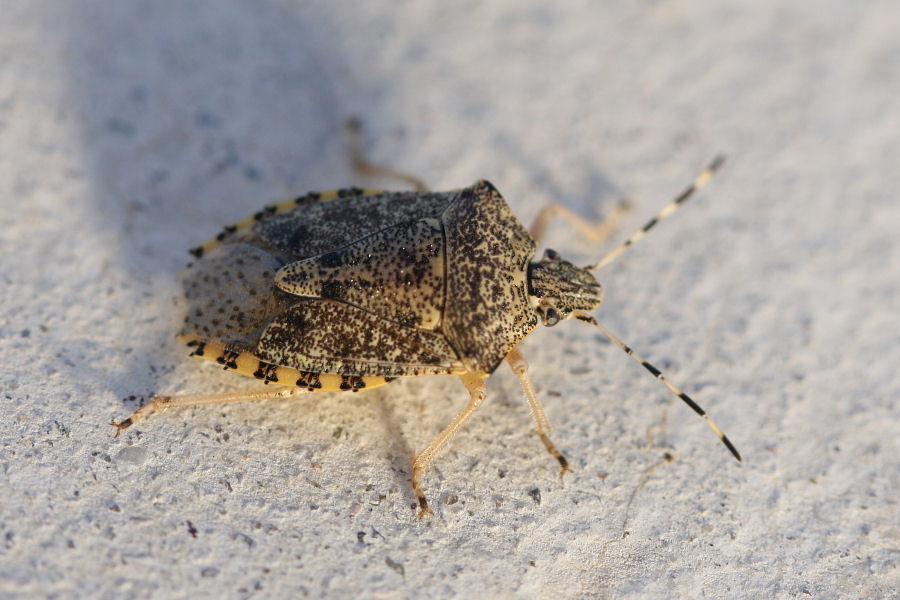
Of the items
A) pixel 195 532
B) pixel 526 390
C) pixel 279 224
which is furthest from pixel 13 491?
pixel 526 390

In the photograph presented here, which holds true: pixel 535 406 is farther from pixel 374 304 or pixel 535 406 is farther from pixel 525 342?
pixel 374 304

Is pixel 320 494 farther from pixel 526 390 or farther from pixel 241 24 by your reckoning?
pixel 241 24

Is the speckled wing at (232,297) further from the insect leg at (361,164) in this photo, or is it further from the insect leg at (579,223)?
the insect leg at (579,223)

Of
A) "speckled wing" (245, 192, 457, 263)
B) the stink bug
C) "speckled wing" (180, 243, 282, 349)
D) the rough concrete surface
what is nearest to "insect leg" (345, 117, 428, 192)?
the rough concrete surface

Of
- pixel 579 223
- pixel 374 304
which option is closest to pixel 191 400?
pixel 374 304

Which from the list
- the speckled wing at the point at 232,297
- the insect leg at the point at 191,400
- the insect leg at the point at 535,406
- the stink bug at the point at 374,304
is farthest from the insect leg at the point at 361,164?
the insect leg at the point at 191,400
